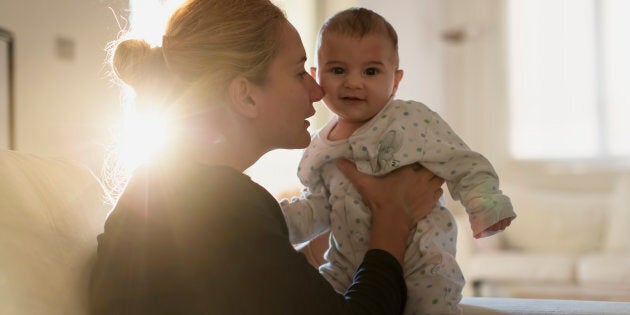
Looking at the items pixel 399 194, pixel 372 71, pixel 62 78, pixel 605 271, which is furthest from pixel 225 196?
pixel 605 271

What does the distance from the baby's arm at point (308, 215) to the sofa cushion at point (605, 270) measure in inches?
131

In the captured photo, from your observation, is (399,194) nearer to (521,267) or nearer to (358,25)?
(358,25)

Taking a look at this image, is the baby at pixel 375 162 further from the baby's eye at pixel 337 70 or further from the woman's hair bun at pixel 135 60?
the woman's hair bun at pixel 135 60

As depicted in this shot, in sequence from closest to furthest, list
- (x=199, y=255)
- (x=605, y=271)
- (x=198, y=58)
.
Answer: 1. (x=199, y=255)
2. (x=198, y=58)
3. (x=605, y=271)

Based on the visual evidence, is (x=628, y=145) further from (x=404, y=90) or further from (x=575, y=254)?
(x=404, y=90)

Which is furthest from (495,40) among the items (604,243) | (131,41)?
(131,41)

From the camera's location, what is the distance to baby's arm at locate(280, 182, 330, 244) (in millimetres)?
1590

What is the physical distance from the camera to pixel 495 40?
6.36m

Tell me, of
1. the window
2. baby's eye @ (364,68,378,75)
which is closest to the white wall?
baby's eye @ (364,68,378,75)

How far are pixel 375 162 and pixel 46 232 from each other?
71 centimetres

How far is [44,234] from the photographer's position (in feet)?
3.50

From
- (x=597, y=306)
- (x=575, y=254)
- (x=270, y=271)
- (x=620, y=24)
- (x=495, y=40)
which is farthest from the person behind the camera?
(x=495, y=40)

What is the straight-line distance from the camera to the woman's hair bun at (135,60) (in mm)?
1223

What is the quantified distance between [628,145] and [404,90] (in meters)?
1.85
